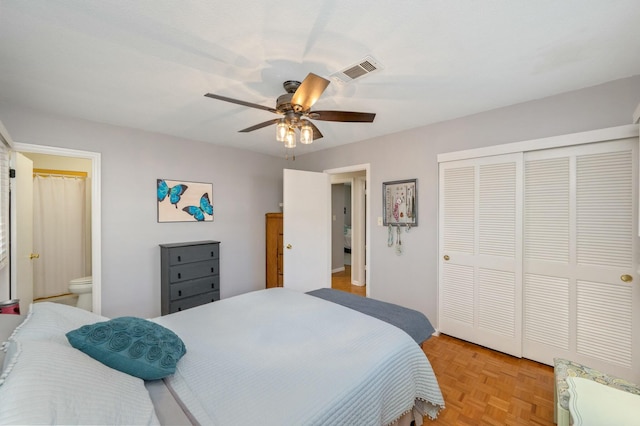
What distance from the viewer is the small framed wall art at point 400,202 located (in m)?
3.14

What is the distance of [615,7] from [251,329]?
2.61 metres

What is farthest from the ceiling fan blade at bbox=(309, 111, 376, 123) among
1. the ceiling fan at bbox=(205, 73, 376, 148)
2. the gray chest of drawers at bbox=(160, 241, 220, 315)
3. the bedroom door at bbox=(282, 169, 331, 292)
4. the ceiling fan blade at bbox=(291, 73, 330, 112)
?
the gray chest of drawers at bbox=(160, 241, 220, 315)

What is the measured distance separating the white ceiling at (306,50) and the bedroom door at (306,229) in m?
1.53

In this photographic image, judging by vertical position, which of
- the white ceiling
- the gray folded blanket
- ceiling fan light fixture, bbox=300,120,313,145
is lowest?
the gray folded blanket

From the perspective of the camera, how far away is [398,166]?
10.9 feet

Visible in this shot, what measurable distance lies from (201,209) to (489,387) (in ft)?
11.9

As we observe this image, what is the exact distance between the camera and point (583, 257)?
2.22m

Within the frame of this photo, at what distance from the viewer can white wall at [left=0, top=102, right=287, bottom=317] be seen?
273 cm

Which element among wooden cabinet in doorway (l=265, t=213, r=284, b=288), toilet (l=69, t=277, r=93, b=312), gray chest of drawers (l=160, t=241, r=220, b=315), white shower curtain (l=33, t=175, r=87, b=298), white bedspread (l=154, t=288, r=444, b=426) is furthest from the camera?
wooden cabinet in doorway (l=265, t=213, r=284, b=288)

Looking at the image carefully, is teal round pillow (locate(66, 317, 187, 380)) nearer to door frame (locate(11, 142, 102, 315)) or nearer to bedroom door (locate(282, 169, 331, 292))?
door frame (locate(11, 142, 102, 315))

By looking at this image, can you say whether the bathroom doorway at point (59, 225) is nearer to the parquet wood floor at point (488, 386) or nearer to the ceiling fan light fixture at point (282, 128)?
the ceiling fan light fixture at point (282, 128)

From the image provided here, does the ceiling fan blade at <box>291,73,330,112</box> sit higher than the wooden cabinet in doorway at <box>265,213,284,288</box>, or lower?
higher

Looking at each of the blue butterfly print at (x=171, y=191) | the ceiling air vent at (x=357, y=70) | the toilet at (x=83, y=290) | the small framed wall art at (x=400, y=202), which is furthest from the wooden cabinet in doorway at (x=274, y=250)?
the ceiling air vent at (x=357, y=70)

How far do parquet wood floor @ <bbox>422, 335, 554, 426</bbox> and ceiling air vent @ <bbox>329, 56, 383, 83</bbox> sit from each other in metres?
2.41
